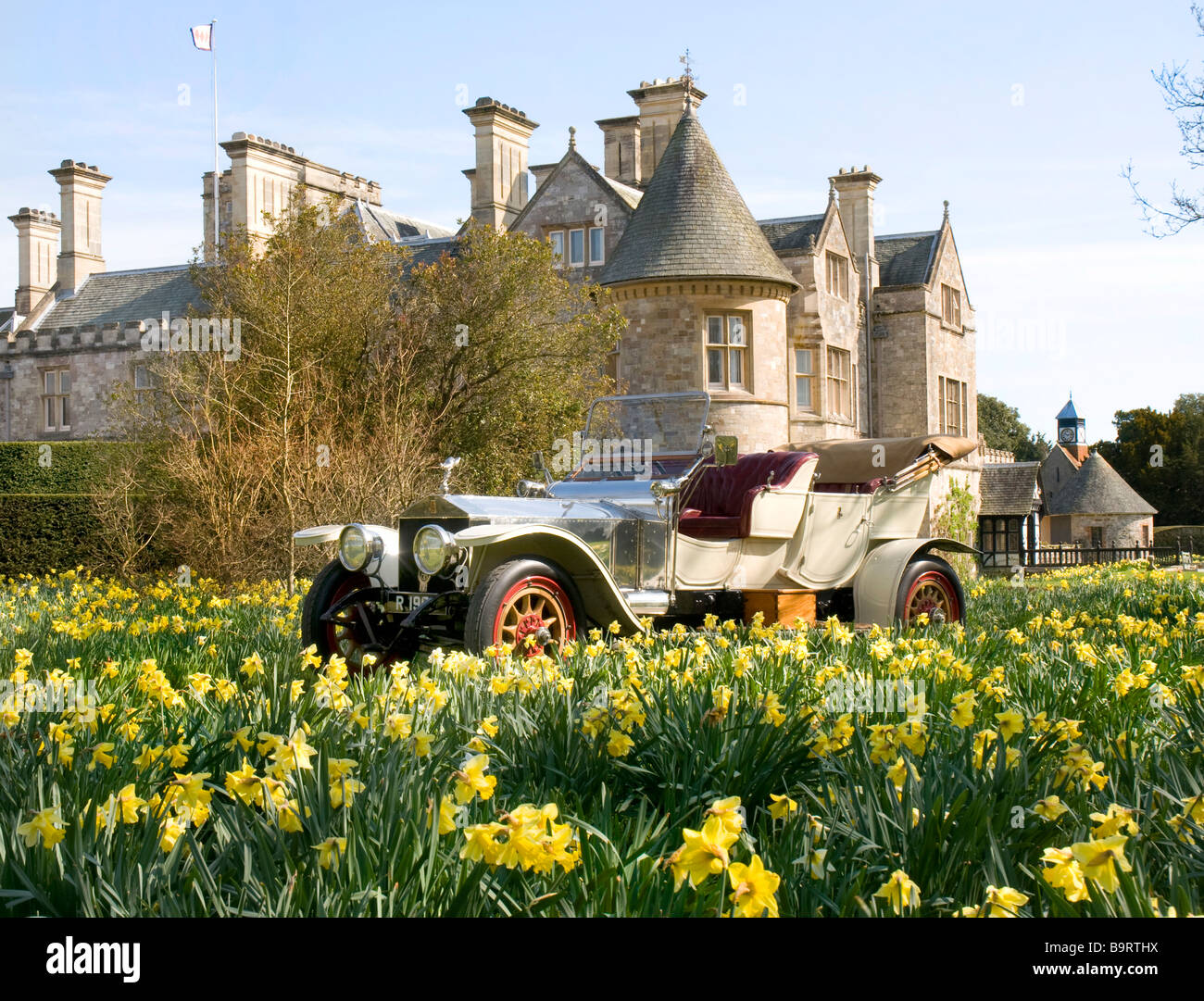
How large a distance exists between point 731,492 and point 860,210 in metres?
25.1

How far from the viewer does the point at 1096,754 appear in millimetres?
3543

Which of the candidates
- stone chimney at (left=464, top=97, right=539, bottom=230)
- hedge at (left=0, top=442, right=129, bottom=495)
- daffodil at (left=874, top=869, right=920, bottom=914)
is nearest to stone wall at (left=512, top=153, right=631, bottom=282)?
stone chimney at (left=464, top=97, right=539, bottom=230)

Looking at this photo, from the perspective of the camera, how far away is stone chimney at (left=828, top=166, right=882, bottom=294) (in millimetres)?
31734

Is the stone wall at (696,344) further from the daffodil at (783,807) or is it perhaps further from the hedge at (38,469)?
the daffodil at (783,807)

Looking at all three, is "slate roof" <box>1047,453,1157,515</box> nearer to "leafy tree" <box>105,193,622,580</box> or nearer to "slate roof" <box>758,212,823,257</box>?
"slate roof" <box>758,212,823,257</box>

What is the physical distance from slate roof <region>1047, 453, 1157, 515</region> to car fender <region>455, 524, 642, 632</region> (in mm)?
48016

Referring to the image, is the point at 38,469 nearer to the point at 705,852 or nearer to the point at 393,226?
the point at 393,226

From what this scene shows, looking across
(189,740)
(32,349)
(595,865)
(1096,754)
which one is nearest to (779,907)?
(595,865)

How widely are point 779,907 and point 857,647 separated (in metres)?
4.22

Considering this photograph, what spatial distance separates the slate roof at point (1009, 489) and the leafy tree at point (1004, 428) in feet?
103

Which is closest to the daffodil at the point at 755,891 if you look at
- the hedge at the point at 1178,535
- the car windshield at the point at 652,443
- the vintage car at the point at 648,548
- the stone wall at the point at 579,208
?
the vintage car at the point at 648,548

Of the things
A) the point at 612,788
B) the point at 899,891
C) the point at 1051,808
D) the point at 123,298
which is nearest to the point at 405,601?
the point at 612,788

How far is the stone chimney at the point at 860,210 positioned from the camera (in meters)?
31.7
